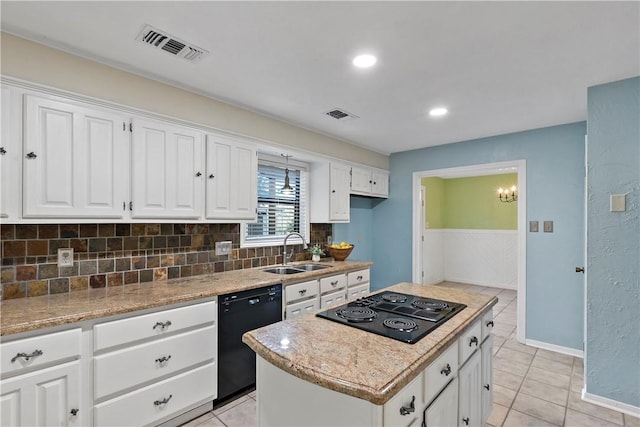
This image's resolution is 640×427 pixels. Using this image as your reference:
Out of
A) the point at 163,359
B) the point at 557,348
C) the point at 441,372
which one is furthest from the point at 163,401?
the point at 557,348

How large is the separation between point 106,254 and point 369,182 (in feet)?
10.7

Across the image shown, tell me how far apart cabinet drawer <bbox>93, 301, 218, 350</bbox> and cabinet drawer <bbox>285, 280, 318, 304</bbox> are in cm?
72

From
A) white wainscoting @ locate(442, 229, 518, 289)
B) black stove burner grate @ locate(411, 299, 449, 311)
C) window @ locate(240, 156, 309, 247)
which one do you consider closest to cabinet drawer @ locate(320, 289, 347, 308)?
window @ locate(240, 156, 309, 247)

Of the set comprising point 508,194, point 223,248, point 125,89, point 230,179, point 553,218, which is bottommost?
point 223,248

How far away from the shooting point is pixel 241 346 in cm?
247

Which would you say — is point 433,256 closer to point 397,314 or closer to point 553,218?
point 553,218

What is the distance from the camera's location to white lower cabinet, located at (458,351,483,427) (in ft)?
5.32

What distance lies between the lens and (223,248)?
304cm

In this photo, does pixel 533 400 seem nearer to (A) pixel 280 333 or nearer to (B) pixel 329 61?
(A) pixel 280 333

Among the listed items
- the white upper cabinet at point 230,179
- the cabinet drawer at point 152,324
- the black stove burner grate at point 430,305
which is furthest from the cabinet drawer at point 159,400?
the black stove burner grate at point 430,305

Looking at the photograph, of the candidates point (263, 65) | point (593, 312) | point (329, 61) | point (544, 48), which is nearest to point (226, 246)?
point (263, 65)

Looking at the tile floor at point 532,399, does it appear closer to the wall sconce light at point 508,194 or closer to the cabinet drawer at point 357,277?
the cabinet drawer at point 357,277

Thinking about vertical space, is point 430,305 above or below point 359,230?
below

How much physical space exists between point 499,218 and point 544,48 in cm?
530
